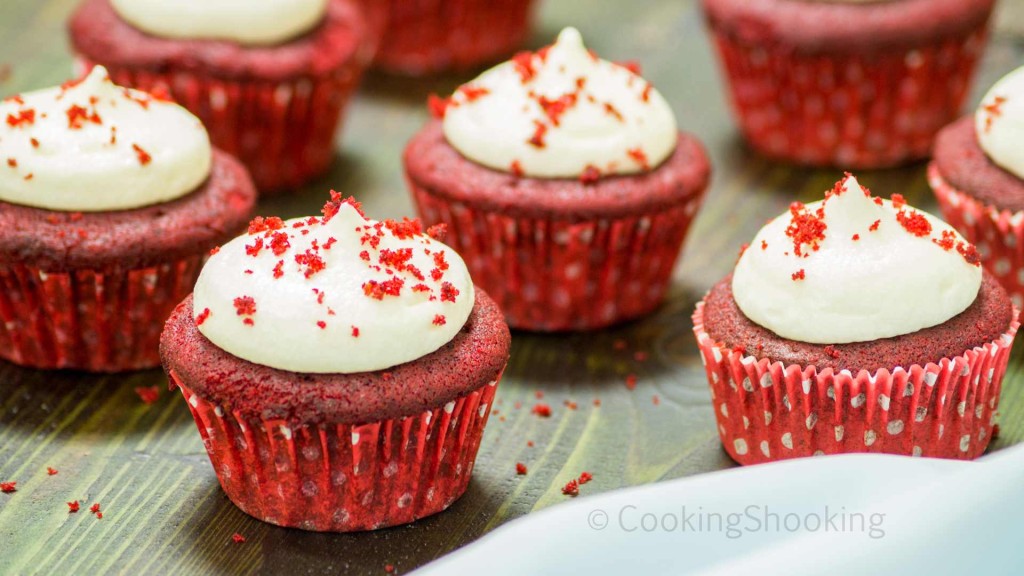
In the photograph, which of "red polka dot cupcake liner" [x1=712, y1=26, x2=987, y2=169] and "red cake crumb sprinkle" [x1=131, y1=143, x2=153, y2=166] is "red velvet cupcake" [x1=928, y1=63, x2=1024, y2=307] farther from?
"red cake crumb sprinkle" [x1=131, y1=143, x2=153, y2=166]

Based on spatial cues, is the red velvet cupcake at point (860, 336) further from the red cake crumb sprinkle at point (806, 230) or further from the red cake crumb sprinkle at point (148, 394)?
the red cake crumb sprinkle at point (148, 394)

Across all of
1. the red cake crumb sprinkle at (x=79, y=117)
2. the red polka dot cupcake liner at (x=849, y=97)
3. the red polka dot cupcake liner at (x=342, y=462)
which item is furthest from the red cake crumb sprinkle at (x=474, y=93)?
the red polka dot cupcake liner at (x=849, y=97)

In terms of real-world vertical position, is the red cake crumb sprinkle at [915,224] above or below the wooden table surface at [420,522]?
above

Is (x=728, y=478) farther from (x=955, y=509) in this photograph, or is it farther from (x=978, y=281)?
(x=978, y=281)

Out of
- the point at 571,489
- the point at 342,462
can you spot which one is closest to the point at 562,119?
the point at 571,489

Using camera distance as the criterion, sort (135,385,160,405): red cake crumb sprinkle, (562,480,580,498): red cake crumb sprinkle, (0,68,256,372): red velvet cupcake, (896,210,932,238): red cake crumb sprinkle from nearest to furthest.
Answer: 1. (896,210,932,238): red cake crumb sprinkle
2. (562,480,580,498): red cake crumb sprinkle
3. (0,68,256,372): red velvet cupcake
4. (135,385,160,405): red cake crumb sprinkle

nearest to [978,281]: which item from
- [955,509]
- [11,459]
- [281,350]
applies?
[955,509]

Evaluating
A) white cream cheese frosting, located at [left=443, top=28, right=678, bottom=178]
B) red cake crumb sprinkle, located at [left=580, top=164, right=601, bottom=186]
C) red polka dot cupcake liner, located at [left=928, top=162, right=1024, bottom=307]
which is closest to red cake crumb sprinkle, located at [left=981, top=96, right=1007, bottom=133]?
red polka dot cupcake liner, located at [left=928, top=162, right=1024, bottom=307]
